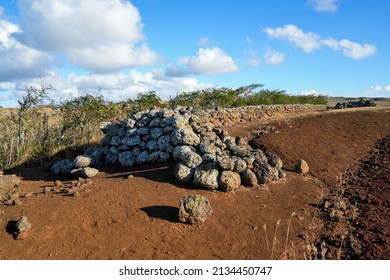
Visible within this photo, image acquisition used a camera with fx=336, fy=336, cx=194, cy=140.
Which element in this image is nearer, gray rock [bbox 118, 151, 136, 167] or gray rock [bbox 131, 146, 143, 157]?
gray rock [bbox 118, 151, 136, 167]

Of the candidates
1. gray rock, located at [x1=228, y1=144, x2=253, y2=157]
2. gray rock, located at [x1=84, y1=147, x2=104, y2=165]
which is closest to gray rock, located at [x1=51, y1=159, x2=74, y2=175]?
gray rock, located at [x1=84, y1=147, x2=104, y2=165]

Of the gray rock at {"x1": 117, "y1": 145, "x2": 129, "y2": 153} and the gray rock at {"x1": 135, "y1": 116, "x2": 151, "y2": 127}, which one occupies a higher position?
the gray rock at {"x1": 135, "y1": 116, "x2": 151, "y2": 127}

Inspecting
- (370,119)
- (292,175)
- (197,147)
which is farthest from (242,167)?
(370,119)

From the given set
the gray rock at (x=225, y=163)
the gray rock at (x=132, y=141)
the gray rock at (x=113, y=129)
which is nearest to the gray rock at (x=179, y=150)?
the gray rock at (x=225, y=163)

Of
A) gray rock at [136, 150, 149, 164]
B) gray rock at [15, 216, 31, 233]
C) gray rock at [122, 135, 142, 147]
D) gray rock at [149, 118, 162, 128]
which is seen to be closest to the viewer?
gray rock at [15, 216, 31, 233]

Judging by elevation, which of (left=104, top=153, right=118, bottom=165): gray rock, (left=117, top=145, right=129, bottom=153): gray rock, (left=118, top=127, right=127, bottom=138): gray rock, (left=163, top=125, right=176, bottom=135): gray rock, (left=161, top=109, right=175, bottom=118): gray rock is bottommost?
(left=104, top=153, right=118, bottom=165): gray rock

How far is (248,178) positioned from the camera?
22.6 ft

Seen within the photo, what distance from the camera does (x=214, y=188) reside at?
6547mm

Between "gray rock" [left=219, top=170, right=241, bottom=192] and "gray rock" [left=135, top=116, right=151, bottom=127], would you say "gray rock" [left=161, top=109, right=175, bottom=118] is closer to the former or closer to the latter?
"gray rock" [left=135, top=116, right=151, bottom=127]

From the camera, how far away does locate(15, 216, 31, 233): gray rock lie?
5046 mm

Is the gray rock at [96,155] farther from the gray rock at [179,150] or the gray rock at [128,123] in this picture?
the gray rock at [179,150]

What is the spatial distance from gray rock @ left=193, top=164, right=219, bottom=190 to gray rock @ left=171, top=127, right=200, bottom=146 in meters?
1.01

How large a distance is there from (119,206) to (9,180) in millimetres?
2828

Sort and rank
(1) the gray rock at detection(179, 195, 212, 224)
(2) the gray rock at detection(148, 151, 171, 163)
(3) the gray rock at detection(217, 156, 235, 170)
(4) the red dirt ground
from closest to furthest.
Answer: (4) the red dirt ground → (1) the gray rock at detection(179, 195, 212, 224) → (3) the gray rock at detection(217, 156, 235, 170) → (2) the gray rock at detection(148, 151, 171, 163)
